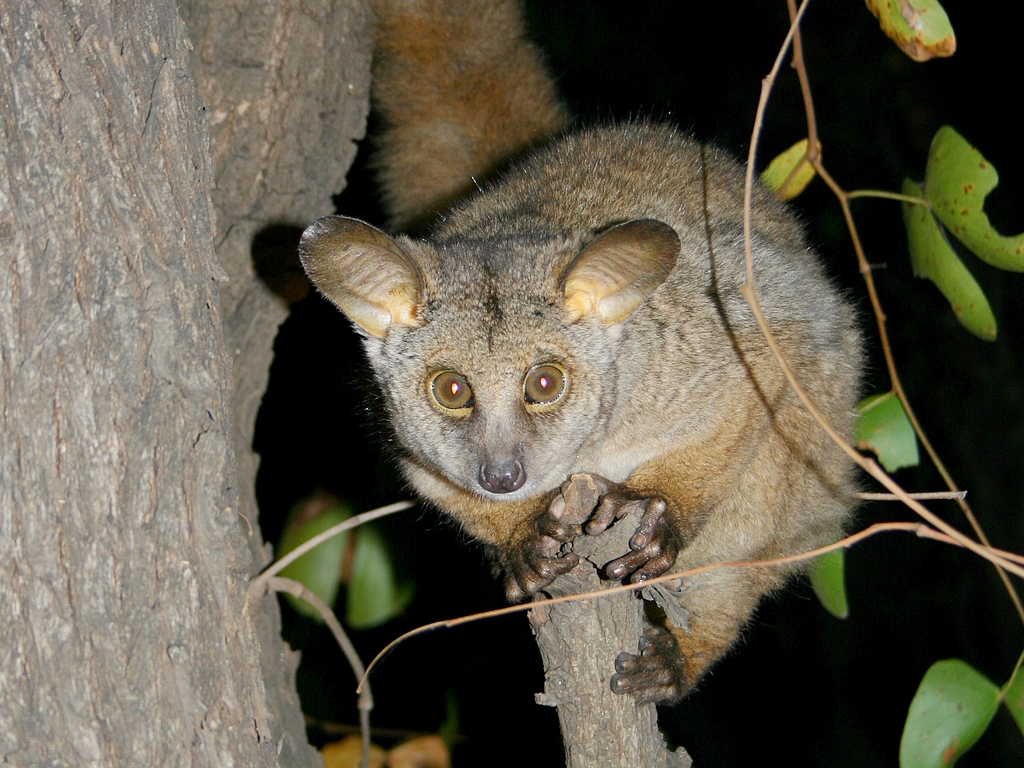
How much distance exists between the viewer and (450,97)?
12.6ft

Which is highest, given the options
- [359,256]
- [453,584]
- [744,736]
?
[359,256]

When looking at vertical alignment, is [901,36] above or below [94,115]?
above

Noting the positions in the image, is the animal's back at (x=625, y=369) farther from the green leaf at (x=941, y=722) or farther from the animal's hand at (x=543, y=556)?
the green leaf at (x=941, y=722)

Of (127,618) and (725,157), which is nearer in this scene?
(127,618)

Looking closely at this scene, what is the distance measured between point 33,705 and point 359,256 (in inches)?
51.1

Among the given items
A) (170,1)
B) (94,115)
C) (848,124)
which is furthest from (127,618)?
(848,124)

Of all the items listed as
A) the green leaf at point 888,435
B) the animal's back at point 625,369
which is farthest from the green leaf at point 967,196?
the green leaf at point 888,435

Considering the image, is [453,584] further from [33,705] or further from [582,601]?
[33,705]

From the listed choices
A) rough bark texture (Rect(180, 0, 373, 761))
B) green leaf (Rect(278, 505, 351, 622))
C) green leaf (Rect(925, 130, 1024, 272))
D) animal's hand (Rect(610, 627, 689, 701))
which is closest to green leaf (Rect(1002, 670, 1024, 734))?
animal's hand (Rect(610, 627, 689, 701))

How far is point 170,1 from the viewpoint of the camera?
231 cm

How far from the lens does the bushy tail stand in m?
3.74

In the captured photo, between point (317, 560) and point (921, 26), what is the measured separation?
2899mm

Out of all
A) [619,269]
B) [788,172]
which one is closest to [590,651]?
[619,269]

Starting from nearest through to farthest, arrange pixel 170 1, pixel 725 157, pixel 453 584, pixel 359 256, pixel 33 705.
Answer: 1. pixel 33 705
2. pixel 170 1
3. pixel 359 256
4. pixel 725 157
5. pixel 453 584
